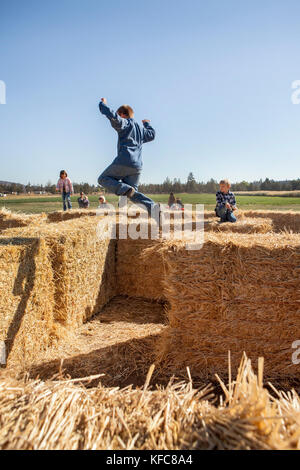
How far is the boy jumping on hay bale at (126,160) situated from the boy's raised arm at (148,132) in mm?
56

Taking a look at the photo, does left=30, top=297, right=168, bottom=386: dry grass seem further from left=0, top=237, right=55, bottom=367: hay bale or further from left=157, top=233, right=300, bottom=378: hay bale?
left=157, top=233, right=300, bottom=378: hay bale

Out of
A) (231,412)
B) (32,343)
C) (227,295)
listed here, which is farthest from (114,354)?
(231,412)

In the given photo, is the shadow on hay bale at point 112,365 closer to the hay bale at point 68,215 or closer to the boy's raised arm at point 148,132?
the boy's raised arm at point 148,132

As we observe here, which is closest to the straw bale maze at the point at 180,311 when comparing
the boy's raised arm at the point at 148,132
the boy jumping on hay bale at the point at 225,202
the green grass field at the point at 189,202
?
the boy's raised arm at the point at 148,132

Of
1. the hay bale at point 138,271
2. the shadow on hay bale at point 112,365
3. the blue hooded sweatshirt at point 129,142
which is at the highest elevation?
the blue hooded sweatshirt at point 129,142

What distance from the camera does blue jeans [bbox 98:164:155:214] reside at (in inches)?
203

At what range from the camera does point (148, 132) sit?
5.61m

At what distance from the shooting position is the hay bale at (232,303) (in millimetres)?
3221

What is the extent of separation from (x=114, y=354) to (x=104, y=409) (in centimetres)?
273

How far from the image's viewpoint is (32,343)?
141 inches

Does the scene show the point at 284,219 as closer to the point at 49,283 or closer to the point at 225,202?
the point at 225,202

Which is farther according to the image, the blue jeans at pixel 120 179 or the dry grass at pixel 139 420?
the blue jeans at pixel 120 179

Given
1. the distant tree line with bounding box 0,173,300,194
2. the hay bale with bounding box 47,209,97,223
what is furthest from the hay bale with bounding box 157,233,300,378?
the distant tree line with bounding box 0,173,300,194
